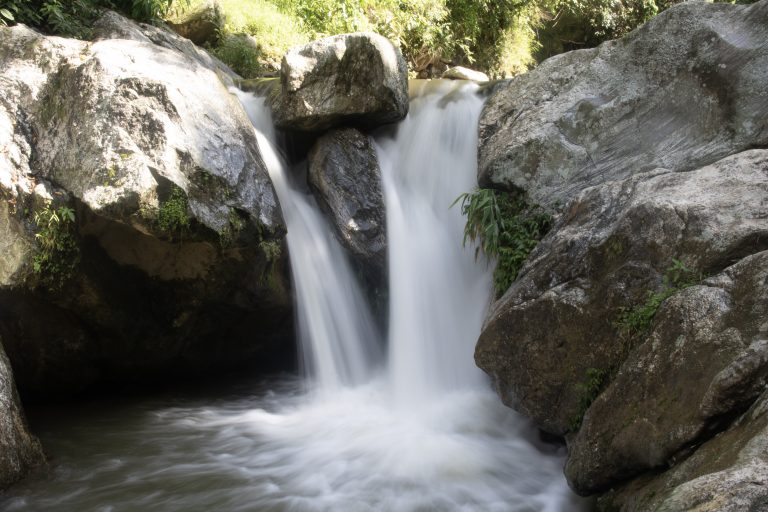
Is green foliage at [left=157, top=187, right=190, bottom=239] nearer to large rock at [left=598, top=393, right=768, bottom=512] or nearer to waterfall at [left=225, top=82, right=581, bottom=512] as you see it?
waterfall at [left=225, top=82, right=581, bottom=512]

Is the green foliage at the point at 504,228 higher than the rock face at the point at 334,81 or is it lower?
lower

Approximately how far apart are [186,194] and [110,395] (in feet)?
8.54

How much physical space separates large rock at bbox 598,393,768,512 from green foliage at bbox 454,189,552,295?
247 cm

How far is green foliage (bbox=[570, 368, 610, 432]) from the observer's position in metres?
3.91

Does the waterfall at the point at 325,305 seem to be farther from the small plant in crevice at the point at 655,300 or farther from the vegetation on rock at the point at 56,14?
the small plant in crevice at the point at 655,300

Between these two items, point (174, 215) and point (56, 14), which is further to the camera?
point (56, 14)

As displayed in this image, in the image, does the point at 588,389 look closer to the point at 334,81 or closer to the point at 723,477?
the point at 723,477

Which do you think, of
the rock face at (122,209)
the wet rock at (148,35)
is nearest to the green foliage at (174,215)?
the rock face at (122,209)

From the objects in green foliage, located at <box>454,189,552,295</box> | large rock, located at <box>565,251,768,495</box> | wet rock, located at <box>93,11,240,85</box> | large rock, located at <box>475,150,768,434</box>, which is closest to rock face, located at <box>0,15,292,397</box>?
wet rock, located at <box>93,11,240,85</box>

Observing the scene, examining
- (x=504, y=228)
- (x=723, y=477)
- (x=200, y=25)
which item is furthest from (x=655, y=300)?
(x=200, y=25)

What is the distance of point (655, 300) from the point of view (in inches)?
144

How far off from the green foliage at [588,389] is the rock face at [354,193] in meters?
2.89

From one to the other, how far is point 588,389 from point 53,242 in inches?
175

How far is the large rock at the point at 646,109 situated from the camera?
523 centimetres
